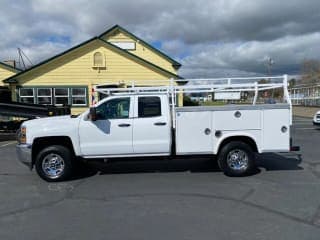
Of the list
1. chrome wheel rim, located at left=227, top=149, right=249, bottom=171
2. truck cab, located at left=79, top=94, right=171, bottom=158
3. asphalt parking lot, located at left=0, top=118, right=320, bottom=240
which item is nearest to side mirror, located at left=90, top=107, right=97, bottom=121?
truck cab, located at left=79, top=94, right=171, bottom=158

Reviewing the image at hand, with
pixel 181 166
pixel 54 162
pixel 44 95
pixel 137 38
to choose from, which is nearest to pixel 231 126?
pixel 181 166

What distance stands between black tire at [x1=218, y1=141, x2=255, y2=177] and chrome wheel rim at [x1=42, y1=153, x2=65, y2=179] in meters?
3.57

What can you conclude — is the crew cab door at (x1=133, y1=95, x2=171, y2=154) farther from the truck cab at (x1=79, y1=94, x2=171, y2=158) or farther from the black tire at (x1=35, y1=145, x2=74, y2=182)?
the black tire at (x1=35, y1=145, x2=74, y2=182)

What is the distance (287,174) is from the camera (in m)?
7.59

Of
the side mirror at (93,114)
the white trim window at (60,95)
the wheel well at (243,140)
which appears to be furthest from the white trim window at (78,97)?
the wheel well at (243,140)

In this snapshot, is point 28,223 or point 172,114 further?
point 172,114

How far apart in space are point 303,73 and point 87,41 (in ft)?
205

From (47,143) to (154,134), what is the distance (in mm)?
2428

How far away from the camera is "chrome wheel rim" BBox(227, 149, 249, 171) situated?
7.38 m

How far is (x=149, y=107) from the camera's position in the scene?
7.46 meters

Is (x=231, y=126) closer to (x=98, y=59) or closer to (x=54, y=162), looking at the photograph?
(x=54, y=162)

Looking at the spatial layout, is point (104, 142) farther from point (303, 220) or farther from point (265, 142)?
point (303, 220)

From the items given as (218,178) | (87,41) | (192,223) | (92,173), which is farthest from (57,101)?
(192,223)

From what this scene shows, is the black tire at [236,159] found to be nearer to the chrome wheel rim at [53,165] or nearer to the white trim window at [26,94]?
the chrome wheel rim at [53,165]
